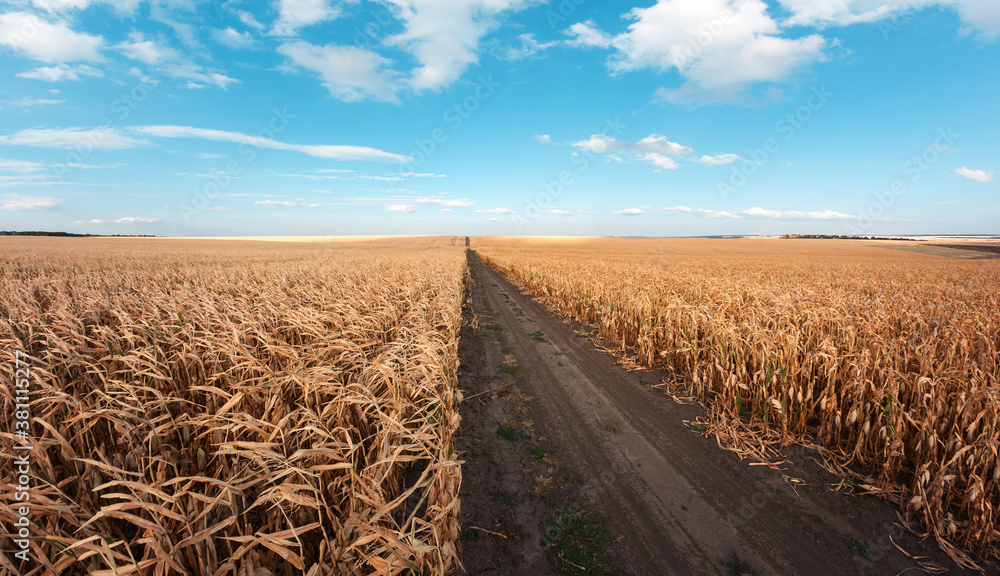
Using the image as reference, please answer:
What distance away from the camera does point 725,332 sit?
216 inches

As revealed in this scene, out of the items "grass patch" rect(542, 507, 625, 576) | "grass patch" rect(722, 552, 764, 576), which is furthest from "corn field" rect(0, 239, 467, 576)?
"grass patch" rect(722, 552, 764, 576)

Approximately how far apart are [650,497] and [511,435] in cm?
170

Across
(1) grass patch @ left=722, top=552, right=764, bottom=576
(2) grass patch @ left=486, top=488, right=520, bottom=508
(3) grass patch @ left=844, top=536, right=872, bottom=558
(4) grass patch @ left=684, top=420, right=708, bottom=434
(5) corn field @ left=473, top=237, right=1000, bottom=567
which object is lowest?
(1) grass patch @ left=722, top=552, right=764, bottom=576

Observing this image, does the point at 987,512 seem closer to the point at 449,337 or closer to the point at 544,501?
the point at 544,501

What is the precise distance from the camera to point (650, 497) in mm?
3340

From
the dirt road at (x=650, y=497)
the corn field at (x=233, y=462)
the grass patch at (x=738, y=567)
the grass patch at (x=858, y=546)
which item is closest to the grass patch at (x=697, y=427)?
the dirt road at (x=650, y=497)

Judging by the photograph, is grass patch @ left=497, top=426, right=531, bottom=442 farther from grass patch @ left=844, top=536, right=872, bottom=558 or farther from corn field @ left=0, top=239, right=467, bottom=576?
grass patch @ left=844, top=536, right=872, bottom=558

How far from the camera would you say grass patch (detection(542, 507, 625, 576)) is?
2604mm

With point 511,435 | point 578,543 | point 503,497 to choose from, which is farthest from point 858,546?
point 511,435

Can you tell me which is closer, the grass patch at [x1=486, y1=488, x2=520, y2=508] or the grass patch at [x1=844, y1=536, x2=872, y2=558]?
the grass patch at [x1=844, y1=536, x2=872, y2=558]

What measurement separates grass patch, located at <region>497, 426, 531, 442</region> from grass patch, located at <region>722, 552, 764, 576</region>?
2211mm

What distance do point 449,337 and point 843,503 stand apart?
446cm

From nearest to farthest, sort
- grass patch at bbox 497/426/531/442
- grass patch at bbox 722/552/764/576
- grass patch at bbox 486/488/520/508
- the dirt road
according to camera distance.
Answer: grass patch at bbox 722/552/764/576, the dirt road, grass patch at bbox 486/488/520/508, grass patch at bbox 497/426/531/442

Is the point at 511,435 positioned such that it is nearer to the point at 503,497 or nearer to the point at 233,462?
the point at 503,497
